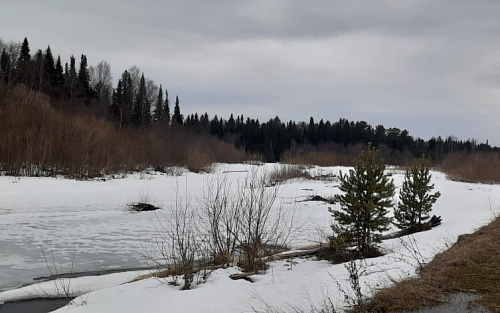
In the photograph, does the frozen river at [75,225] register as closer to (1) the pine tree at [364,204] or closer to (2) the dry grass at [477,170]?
(1) the pine tree at [364,204]

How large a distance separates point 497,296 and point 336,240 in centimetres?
362

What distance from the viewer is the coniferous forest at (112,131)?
92.4ft

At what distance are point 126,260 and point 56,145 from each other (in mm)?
20866

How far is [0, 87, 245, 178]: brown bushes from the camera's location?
25.9 meters

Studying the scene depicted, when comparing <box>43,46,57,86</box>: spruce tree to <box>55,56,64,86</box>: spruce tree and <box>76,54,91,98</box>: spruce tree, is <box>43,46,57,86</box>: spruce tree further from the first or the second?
<box>76,54,91,98</box>: spruce tree

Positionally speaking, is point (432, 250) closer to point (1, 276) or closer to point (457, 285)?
point (457, 285)

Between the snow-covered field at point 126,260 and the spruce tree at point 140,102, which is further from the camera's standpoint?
the spruce tree at point 140,102

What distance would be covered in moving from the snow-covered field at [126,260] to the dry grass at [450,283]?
47 centimetres

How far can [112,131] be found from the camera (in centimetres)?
4038

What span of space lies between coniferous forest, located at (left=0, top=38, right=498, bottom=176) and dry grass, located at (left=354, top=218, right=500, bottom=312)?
1008 inches

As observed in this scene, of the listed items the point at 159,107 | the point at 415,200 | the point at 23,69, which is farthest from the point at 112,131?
the point at 159,107

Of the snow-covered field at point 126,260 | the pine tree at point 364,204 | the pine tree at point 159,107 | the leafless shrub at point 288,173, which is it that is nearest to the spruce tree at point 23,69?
the pine tree at point 159,107

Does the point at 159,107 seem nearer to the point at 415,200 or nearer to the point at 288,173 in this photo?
the point at 288,173

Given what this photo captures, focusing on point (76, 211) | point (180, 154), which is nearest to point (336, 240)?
point (76, 211)
